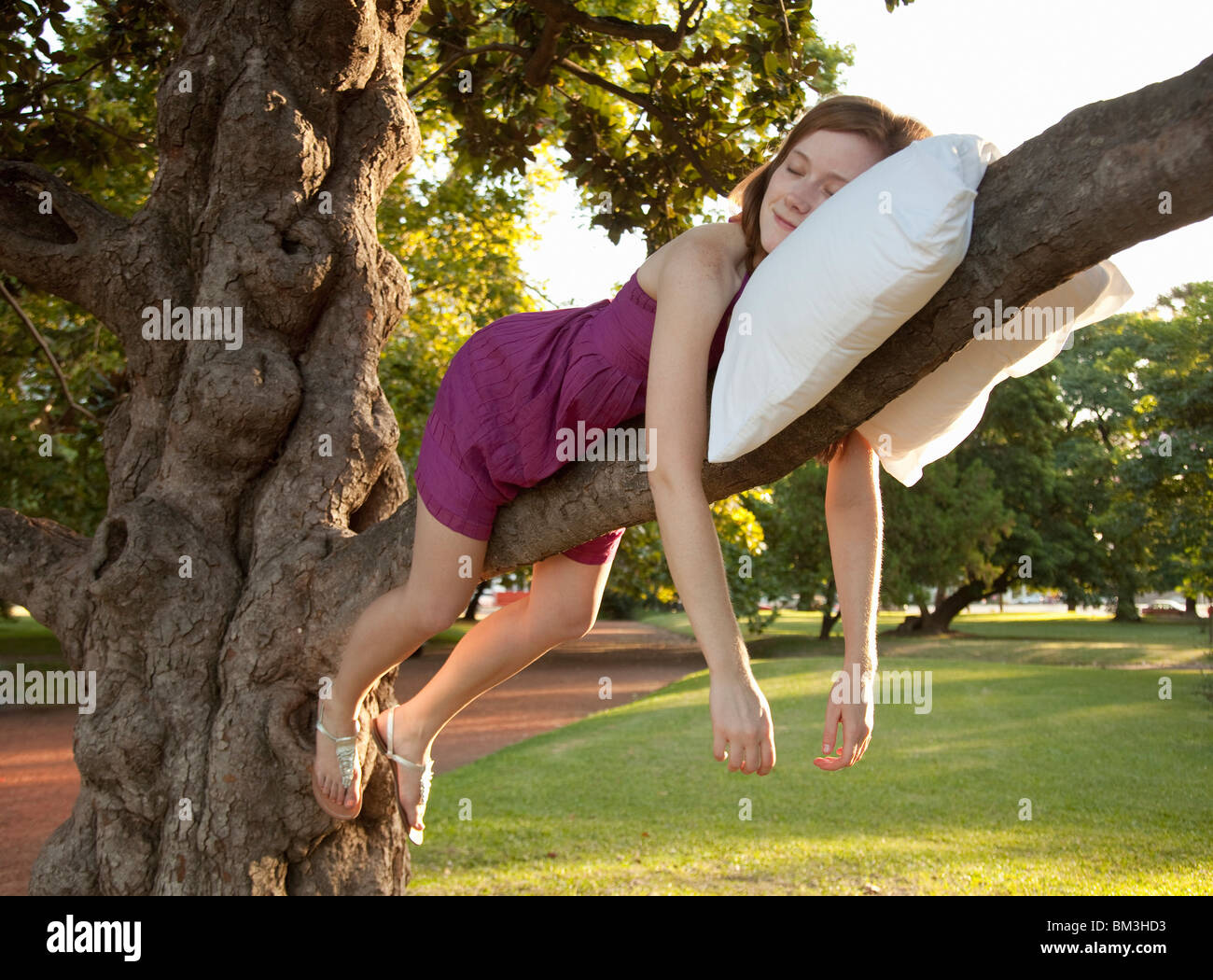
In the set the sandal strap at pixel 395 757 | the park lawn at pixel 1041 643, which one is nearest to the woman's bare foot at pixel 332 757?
the sandal strap at pixel 395 757

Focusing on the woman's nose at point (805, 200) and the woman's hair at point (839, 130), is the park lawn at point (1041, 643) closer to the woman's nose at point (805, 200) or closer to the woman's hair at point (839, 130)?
the woman's hair at point (839, 130)

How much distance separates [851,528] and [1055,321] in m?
0.70

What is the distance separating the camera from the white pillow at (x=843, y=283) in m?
1.75

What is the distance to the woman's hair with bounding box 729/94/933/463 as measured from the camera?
2227 mm

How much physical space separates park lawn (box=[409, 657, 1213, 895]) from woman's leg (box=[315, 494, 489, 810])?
10.8 ft

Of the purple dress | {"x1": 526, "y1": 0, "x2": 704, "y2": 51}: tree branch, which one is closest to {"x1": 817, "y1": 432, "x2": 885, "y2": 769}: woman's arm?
the purple dress

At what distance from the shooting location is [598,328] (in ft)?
8.03

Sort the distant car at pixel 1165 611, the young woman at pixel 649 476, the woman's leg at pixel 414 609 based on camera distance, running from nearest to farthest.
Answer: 1. the young woman at pixel 649 476
2. the woman's leg at pixel 414 609
3. the distant car at pixel 1165 611

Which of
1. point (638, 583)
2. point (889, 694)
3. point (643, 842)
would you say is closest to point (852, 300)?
point (643, 842)

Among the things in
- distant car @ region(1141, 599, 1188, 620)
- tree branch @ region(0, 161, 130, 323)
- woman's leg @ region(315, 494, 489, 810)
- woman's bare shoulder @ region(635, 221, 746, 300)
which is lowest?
distant car @ region(1141, 599, 1188, 620)

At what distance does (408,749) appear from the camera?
303 cm

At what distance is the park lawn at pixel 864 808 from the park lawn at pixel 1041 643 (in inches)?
199

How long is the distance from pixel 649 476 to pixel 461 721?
12.7 meters

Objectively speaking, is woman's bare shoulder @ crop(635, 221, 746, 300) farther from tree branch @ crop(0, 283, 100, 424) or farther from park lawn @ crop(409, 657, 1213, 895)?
park lawn @ crop(409, 657, 1213, 895)
